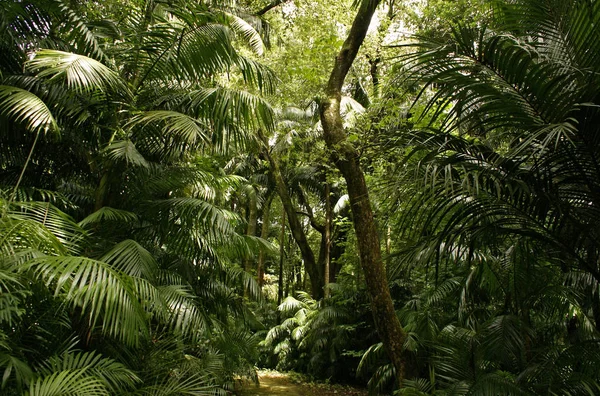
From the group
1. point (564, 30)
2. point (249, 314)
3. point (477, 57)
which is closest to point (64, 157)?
point (249, 314)

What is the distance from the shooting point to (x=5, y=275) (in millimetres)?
3129

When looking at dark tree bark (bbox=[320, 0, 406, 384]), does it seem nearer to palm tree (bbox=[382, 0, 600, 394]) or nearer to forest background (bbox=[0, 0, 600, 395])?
forest background (bbox=[0, 0, 600, 395])

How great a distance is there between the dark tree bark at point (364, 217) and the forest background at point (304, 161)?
3cm

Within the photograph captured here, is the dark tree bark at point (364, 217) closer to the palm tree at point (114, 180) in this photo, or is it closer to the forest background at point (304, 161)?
the forest background at point (304, 161)

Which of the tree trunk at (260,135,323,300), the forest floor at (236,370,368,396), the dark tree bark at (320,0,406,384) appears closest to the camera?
the dark tree bark at (320,0,406,384)

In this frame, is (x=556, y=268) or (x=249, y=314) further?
(x=249, y=314)

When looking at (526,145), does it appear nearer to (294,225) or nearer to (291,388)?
(291,388)

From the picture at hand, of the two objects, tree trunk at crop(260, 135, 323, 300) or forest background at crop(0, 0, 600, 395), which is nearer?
forest background at crop(0, 0, 600, 395)

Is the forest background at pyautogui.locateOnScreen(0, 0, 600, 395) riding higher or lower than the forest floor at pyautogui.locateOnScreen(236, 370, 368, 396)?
higher

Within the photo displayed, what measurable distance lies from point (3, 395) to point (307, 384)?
28.8ft

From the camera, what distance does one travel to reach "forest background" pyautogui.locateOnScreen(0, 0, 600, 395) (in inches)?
117

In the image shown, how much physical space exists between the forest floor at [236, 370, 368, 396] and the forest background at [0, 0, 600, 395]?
0.72 meters

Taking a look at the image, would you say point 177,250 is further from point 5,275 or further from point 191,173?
point 5,275

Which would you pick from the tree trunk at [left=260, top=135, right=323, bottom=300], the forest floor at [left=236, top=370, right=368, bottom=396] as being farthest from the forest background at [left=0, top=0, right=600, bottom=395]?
the tree trunk at [left=260, top=135, right=323, bottom=300]
